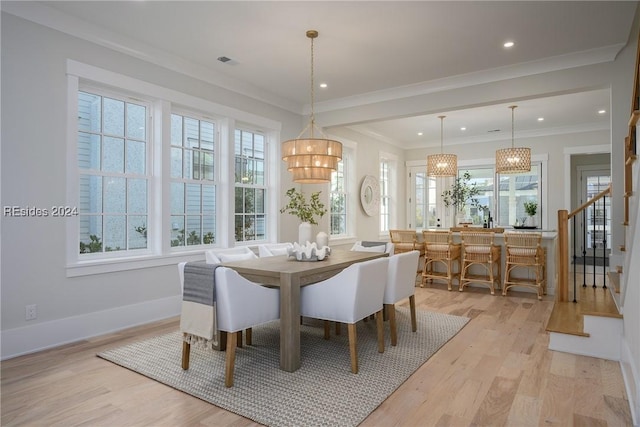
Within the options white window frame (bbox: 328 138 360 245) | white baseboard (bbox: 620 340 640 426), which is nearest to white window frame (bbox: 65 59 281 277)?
white window frame (bbox: 328 138 360 245)

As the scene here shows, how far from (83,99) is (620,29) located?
4947mm

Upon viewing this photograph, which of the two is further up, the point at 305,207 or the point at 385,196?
the point at 385,196

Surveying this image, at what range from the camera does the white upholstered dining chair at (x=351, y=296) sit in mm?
2771

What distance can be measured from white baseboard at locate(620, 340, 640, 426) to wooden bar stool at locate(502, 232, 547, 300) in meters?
2.39

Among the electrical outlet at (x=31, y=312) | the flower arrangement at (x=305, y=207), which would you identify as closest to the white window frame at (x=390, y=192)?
the flower arrangement at (x=305, y=207)

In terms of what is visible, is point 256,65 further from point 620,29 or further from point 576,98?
point 576,98

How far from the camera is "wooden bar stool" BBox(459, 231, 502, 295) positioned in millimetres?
5523

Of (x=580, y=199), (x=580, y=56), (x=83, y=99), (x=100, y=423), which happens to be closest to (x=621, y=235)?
(x=580, y=56)

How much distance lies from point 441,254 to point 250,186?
3005mm

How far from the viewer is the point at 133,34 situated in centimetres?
370

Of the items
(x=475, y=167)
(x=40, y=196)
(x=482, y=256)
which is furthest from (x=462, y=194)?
(x=40, y=196)

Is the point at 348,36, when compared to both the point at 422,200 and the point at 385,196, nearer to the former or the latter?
the point at 385,196

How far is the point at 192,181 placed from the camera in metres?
4.57

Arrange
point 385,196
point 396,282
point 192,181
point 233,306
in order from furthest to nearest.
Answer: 1. point 385,196
2. point 192,181
3. point 396,282
4. point 233,306
